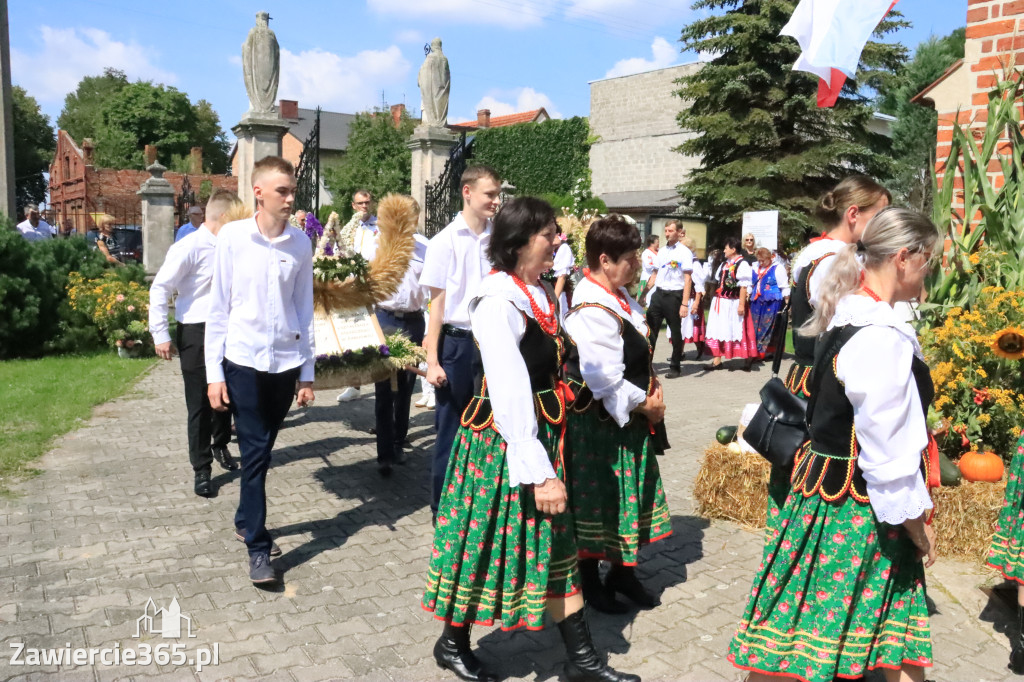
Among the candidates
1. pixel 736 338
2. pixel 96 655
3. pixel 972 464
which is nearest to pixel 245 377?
pixel 96 655

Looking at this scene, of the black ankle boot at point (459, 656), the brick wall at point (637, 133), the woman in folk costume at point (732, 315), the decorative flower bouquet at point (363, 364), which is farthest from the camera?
the brick wall at point (637, 133)

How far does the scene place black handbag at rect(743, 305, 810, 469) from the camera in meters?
3.33

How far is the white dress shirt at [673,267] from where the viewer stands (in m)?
11.5

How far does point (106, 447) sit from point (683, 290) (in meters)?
7.61

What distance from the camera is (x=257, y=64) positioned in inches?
510

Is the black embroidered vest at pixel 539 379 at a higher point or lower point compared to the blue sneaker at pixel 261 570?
higher

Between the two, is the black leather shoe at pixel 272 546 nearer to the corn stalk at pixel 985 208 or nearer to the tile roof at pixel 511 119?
the corn stalk at pixel 985 208

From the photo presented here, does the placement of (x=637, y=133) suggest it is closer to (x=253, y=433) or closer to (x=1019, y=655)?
(x=253, y=433)

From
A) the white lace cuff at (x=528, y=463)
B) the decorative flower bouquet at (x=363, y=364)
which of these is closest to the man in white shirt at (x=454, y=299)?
the decorative flower bouquet at (x=363, y=364)

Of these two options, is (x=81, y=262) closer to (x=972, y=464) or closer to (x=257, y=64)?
(x=257, y=64)

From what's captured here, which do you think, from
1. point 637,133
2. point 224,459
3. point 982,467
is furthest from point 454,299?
point 637,133

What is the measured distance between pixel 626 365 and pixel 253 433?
81.4 inches

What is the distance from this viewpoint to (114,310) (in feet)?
38.7

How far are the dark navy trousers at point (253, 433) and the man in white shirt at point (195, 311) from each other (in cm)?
143
